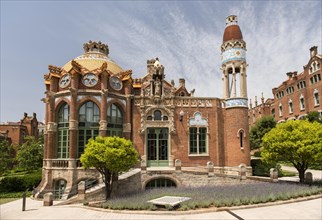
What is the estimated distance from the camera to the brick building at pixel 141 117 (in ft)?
72.1

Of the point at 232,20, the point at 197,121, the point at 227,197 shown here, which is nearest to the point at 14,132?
the point at 197,121

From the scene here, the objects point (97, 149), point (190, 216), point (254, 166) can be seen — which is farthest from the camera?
point (254, 166)

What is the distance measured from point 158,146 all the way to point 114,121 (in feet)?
15.5

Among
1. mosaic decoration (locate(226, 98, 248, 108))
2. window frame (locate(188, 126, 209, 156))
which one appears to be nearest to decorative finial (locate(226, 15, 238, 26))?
mosaic decoration (locate(226, 98, 248, 108))

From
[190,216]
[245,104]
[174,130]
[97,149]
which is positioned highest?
[245,104]

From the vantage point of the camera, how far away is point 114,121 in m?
23.4

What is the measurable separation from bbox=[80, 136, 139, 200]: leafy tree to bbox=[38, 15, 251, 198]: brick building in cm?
397

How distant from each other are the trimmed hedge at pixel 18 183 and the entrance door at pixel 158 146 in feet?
37.3

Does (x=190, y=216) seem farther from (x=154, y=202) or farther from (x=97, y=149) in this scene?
(x=97, y=149)

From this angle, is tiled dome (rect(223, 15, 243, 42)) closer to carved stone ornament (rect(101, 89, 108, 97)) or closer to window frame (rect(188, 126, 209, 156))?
window frame (rect(188, 126, 209, 156))

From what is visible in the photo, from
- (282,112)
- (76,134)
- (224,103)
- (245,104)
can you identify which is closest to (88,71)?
(76,134)

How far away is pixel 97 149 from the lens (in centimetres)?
1708

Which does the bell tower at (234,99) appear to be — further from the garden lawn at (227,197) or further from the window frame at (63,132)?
the window frame at (63,132)

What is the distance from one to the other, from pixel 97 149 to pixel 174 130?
9.00 m
